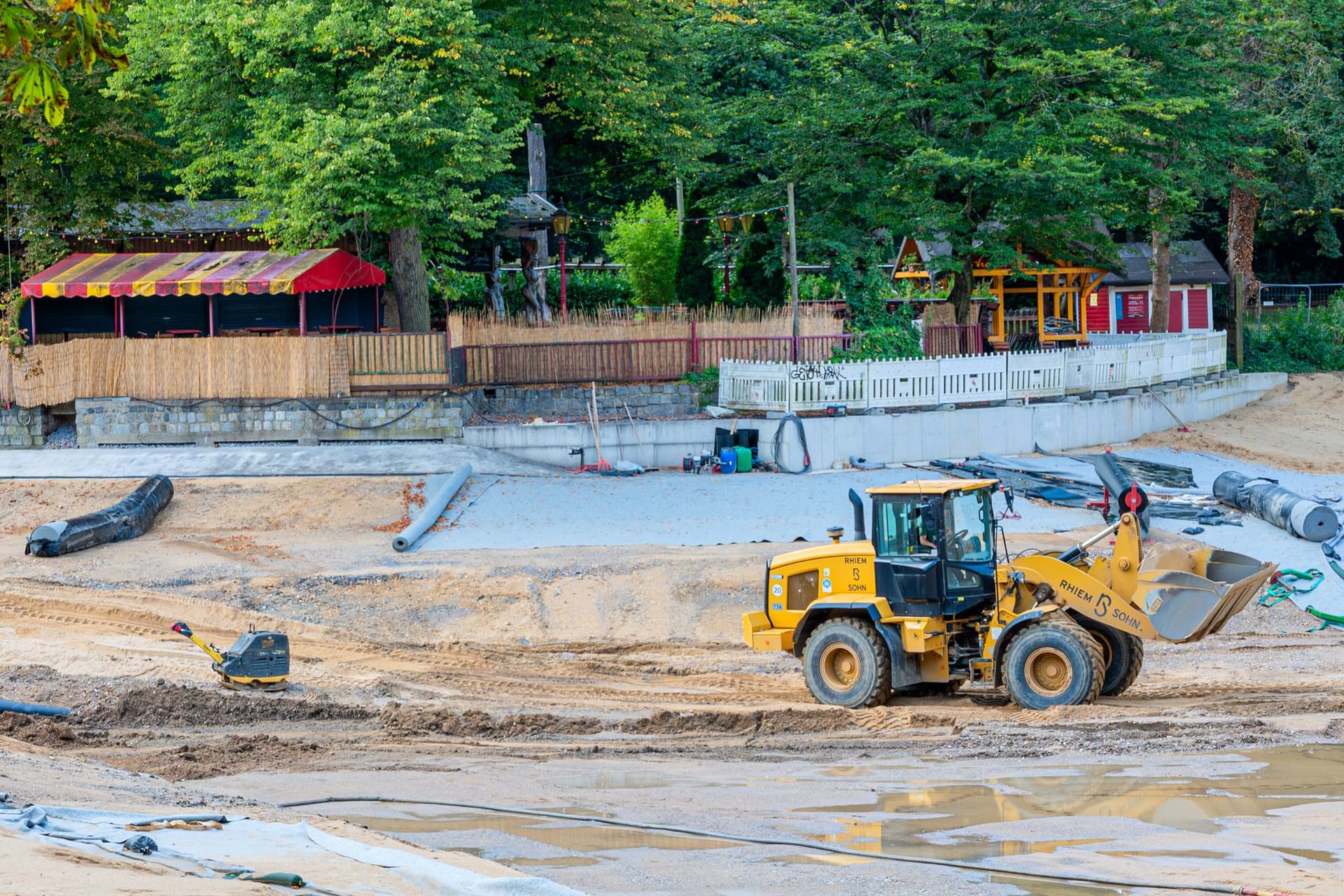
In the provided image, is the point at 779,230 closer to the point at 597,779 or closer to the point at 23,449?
the point at 23,449

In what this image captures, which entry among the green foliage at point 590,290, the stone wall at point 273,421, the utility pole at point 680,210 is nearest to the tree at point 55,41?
the stone wall at point 273,421

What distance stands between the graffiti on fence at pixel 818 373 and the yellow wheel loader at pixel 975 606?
1239cm

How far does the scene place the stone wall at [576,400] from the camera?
95.1ft

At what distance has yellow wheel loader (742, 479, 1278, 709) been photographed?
1353 cm

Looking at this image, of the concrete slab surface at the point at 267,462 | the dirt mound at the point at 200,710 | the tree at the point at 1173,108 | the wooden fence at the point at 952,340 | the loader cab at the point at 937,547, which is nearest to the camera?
the loader cab at the point at 937,547

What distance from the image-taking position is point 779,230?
3378cm

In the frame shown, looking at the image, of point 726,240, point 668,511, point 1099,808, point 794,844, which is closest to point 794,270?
point 668,511

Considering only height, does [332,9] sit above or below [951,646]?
above

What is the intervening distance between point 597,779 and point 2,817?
4522mm

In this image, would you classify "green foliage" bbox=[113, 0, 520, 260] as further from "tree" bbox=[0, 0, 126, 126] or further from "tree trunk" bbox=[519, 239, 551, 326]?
"tree" bbox=[0, 0, 126, 126]

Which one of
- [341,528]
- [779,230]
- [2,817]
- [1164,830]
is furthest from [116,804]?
[779,230]

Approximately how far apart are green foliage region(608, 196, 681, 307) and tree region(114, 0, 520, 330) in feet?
35.7

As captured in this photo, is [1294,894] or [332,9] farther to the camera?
[332,9]

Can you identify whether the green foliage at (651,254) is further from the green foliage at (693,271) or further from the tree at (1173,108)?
the tree at (1173,108)
